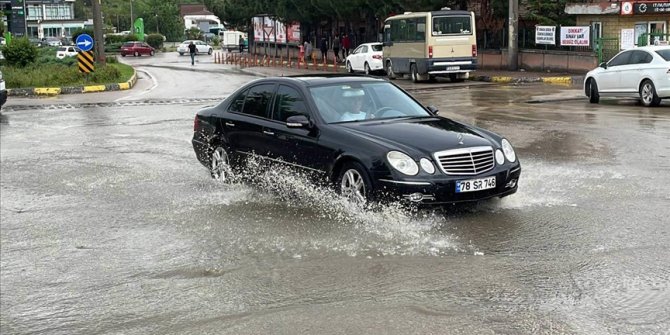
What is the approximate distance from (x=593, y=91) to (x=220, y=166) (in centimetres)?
1302

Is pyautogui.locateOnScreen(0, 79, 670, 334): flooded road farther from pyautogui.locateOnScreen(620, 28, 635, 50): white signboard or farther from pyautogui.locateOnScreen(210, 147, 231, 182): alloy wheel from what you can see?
pyautogui.locateOnScreen(620, 28, 635, 50): white signboard

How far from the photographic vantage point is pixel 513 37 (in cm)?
3158

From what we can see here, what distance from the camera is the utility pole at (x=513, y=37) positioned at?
3102 centimetres

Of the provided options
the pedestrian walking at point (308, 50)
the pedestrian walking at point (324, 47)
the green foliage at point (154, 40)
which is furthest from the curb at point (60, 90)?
the green foliage at point (154, 40)

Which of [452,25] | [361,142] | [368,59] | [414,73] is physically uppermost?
[452,25]

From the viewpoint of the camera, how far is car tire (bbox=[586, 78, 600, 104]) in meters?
20.0

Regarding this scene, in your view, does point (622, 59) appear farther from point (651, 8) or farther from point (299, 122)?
point (299, 122)

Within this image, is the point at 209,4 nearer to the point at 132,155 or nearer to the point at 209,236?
the point at 132,155

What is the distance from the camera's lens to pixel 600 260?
20.5 ft

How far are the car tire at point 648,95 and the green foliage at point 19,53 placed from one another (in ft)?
90.6

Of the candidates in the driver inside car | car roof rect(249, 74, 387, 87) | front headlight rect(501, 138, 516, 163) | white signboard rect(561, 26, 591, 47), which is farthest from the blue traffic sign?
front headlight rect(501, 138, 516, 163)

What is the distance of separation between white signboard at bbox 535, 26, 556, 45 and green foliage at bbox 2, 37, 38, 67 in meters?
22.6

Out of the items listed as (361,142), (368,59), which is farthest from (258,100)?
(368,59)

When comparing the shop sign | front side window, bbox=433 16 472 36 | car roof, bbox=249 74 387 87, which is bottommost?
car roof, bbox=249 74 387 87
